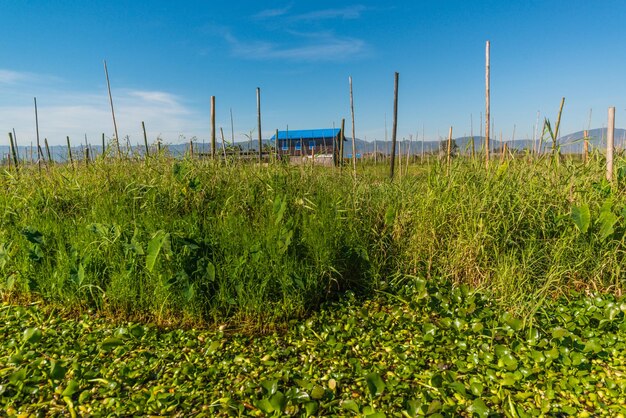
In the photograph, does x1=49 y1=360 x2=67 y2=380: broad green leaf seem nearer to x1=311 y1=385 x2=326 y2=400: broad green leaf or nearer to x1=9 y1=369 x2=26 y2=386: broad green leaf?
x1=9 y1=369 x2=26 y2=386: broad green leaf

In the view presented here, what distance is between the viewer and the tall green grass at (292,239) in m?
2.15

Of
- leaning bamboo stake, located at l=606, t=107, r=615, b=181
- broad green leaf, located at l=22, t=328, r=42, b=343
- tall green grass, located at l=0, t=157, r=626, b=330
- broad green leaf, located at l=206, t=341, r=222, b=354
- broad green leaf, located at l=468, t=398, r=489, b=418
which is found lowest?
broad green leaf, located at l=468, t=398, r=489, b=418

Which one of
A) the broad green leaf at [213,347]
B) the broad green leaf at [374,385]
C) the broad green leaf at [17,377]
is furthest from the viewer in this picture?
the broad green leaf at [213,347]

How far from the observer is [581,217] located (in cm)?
215

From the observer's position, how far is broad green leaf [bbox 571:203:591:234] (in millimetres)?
2137

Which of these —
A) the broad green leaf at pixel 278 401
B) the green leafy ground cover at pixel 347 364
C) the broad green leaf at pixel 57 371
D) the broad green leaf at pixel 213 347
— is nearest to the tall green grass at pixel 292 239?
the green leafy ground cover at pixel 347 364

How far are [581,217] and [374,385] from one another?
168 cm

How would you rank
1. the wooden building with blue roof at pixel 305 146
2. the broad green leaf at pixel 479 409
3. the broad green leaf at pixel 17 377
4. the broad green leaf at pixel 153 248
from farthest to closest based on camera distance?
the wooden building with blue roof at pixel 305 146 → the broad green leaf at pixel 153 248 → the broad green leaf at pixel 17 377 → the broad green leaf at pixel 479 409

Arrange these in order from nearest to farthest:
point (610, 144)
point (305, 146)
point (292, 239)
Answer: point (292, 239) < point (610, 144) < point (305, 146)

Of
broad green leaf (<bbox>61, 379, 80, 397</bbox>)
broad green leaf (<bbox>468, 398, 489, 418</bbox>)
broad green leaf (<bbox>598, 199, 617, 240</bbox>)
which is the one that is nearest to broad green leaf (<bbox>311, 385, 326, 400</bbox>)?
broad green leaf (<bbox>468, 398, 489, 418</bbox>)

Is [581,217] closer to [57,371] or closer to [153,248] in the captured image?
[153,248]

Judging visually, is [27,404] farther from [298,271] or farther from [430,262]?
[430,262]

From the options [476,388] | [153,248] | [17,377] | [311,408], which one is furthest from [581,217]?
[17,377]

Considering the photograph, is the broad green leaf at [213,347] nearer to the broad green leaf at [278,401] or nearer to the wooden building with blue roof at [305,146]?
the broad green leaf at [278,401]
